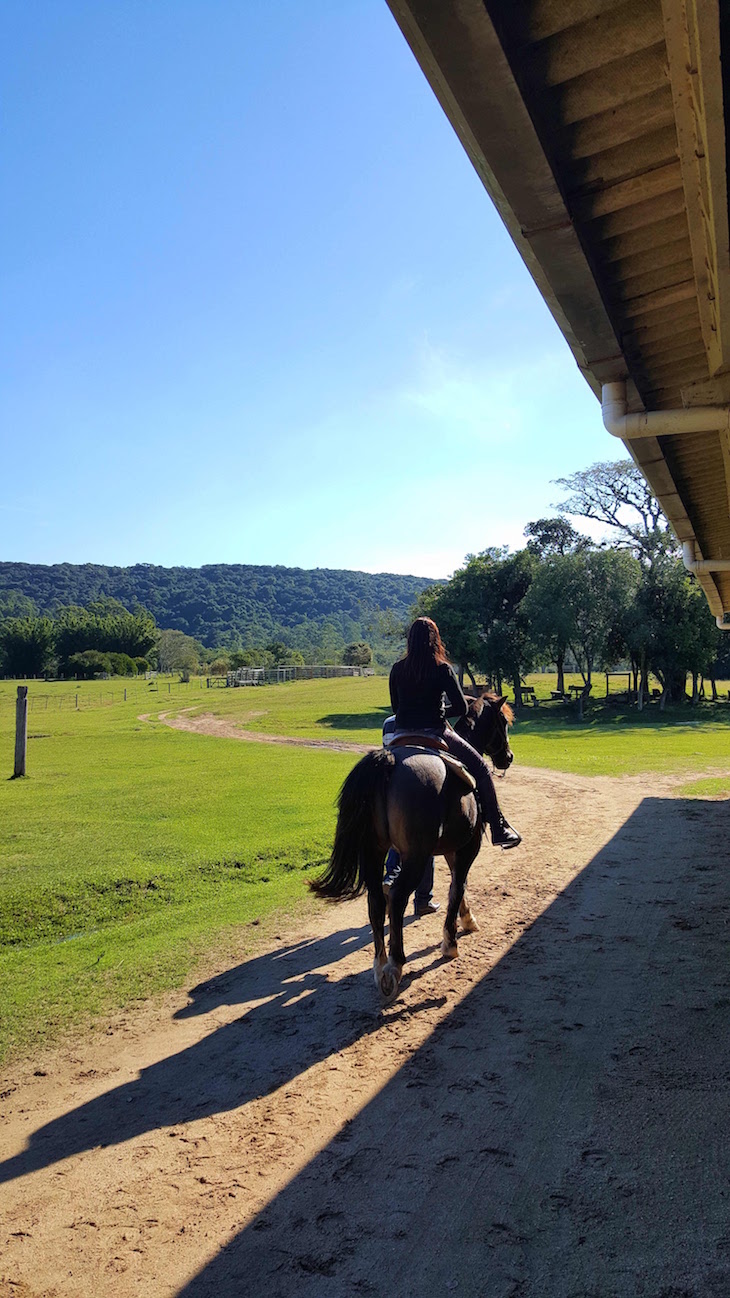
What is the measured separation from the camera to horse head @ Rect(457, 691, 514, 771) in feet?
25.0

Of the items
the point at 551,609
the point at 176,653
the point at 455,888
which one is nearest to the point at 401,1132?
the point at 455,888

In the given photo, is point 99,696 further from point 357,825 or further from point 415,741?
point 357,825

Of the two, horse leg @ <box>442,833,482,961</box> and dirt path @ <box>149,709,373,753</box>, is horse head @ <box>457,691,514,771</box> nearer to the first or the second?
horse leg @ <box>442,833,482,961</box>

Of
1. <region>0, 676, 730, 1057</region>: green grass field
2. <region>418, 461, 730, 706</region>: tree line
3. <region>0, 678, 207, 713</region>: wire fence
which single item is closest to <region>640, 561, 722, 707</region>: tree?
<region>418, 461, 730, 706</region>: tree line

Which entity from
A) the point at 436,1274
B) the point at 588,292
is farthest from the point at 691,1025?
the point at 588,292

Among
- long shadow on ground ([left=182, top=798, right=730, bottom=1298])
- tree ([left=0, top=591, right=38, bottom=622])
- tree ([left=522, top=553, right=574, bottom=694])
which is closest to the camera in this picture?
long shadow on ground ([left=182, top=798, right=730, bottom=1298])

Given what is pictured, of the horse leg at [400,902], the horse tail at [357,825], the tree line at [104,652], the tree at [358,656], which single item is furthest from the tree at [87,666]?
the horse leg at [400,902]

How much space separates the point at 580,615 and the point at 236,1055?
1465 inches

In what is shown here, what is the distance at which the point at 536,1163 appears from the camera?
3.16 metres

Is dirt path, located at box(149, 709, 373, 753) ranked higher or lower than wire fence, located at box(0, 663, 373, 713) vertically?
lower

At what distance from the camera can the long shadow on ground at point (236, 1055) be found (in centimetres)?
373

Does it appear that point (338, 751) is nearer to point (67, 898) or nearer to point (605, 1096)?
point (67, 898)

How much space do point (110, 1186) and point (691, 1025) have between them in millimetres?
3363

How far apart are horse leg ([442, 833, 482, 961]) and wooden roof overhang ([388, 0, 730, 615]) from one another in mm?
3994
